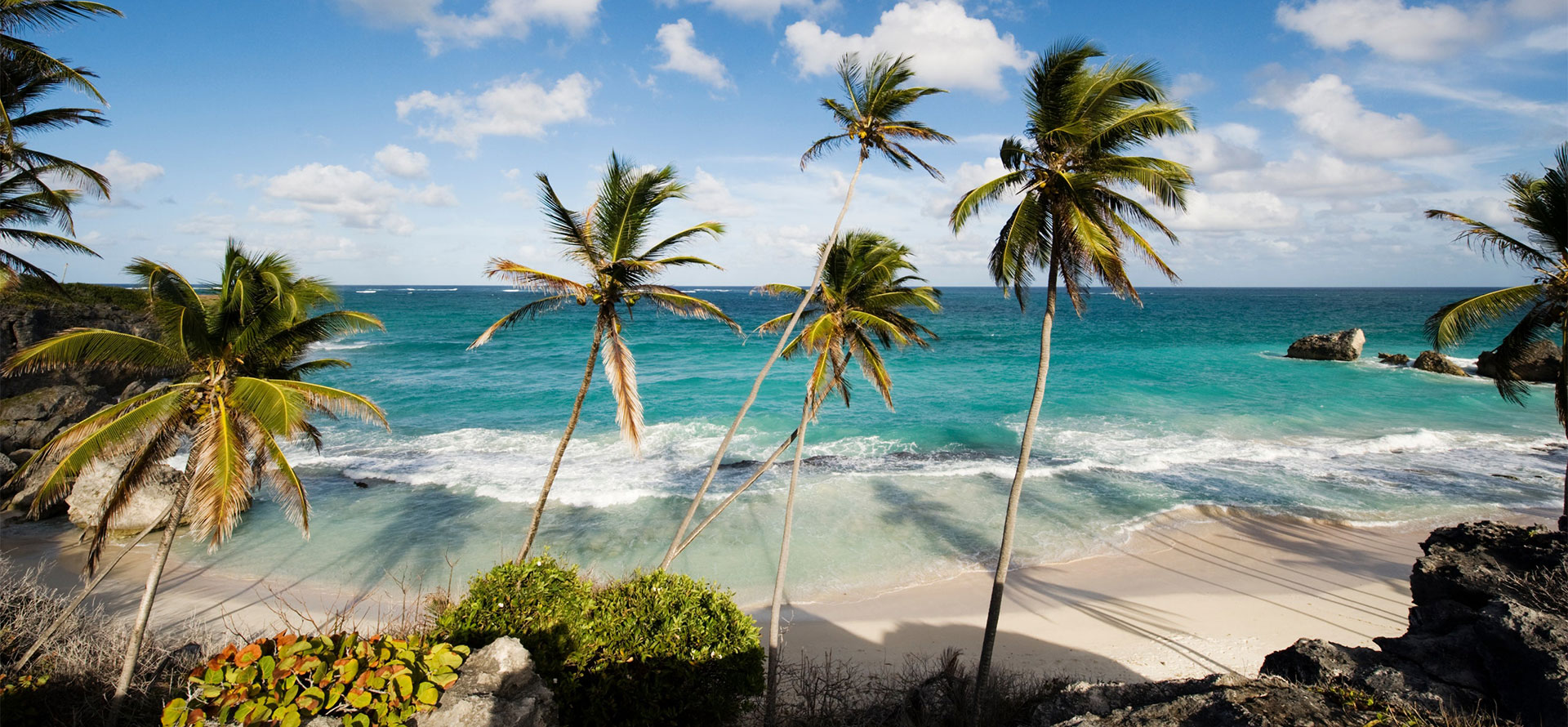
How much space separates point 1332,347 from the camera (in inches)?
1825

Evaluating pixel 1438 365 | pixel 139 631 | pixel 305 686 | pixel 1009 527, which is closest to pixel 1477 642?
pixel 1009 527

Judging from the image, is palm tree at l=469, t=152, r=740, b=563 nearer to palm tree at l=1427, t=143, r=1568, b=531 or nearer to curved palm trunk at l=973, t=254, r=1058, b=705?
curved palm trunk at l=973, t=254, r=1058, b=705

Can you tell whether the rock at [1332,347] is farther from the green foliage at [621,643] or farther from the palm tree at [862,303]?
the green foliage at [621,643]

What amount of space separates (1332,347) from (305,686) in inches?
2349

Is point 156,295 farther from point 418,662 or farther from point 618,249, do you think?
point 418,662

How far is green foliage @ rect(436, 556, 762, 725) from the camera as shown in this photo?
7285 millimetres

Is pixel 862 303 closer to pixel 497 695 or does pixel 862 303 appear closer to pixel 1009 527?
pixel 1009 527

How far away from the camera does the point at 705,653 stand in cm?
760

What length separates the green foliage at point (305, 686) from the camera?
5074mm

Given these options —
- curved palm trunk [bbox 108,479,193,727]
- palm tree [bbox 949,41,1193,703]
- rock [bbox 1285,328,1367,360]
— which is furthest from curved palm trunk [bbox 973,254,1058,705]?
rock [bbox 1285,328,1367,360]

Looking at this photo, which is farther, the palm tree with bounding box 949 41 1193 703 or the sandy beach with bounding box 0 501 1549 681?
the sandy beach with bounding box 0 501 1549 681

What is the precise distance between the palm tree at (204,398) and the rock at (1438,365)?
55090mm

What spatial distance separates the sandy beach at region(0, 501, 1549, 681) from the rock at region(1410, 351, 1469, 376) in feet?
103

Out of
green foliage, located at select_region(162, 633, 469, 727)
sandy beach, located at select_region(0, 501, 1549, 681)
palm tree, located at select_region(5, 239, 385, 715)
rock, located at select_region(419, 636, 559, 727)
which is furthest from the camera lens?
sandy beach, located at select_region(0, 501, 1549, 681)
